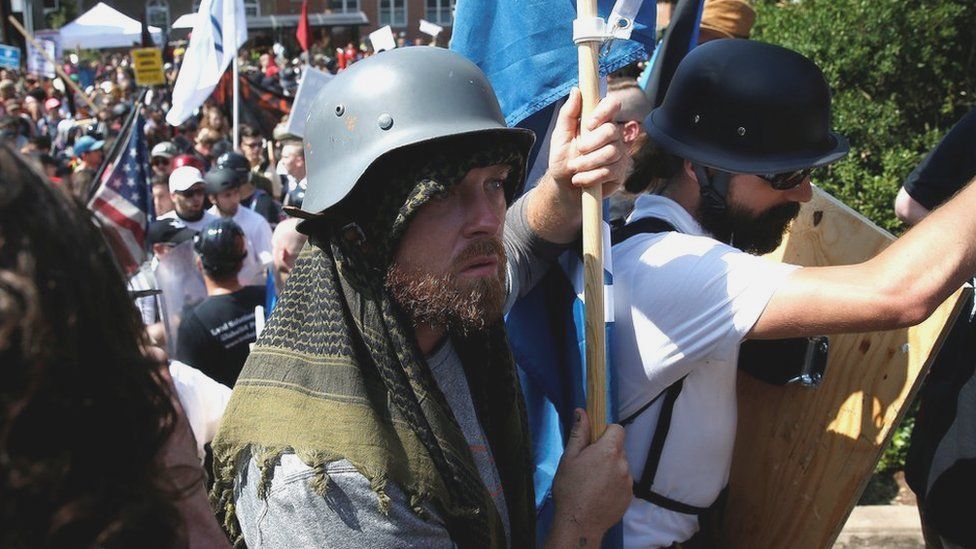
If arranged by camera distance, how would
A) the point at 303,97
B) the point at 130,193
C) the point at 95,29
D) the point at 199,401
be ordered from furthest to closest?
the point at 95,29 < the point at 303,97 < the point at 130,193 < the point at 199,401

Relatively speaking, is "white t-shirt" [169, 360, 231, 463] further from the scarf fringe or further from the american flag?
the american flag

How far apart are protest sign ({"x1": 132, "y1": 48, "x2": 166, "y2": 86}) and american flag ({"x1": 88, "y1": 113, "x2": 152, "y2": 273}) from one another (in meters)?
6.17

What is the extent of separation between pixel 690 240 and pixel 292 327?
2.86 feet

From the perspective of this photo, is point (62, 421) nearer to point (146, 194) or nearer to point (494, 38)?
point (494, 38)

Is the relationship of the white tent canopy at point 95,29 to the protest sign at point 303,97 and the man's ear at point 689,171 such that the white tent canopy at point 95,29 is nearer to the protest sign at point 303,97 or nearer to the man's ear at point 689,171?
the protest sign at point 303,97

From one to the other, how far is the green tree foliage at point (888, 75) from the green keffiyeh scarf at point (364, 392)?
3.77 meters

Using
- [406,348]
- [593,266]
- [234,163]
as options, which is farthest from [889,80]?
[234,163]

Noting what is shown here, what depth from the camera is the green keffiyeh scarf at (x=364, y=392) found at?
61.6 inches

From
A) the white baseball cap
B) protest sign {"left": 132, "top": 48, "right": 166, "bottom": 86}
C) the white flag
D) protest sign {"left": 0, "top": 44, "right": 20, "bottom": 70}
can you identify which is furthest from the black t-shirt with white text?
protest sign {"left": 0, "top": 44, "right": 20, "bottom": 70}

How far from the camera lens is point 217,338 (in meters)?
4.09

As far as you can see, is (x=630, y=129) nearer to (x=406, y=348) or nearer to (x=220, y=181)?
(x=406, y=348)

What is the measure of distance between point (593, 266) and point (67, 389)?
113cm

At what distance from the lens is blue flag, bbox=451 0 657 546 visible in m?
2.16

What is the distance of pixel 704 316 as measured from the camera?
1870 mm
